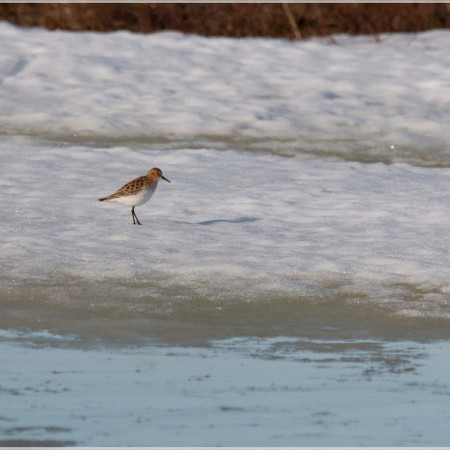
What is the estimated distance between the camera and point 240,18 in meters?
24.0

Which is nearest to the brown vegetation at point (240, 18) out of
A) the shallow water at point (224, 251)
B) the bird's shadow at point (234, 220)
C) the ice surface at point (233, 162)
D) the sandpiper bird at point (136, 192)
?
the ice surface at point (233, 162)

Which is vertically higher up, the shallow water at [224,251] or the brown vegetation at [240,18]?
the brown vegetation at [240,18]

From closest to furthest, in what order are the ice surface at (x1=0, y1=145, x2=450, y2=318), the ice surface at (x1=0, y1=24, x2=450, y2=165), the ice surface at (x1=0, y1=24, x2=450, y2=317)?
the ice surface at (x1=0, y1=145, x2=450, y2=318), the ice surface at (x1=0, y1=24, x2=450, y2=317), the ice surface at (x1=0, y1=24, x2=450, y2=165)

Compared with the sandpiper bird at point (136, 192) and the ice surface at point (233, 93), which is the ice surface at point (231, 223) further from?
the ice surface at point (233, 93)

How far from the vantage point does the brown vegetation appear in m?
23.5

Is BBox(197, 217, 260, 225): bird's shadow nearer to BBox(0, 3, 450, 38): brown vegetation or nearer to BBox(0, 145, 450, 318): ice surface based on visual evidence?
BBox(0, 145, 450, 318): ice surface

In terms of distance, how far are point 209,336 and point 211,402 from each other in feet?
4.68

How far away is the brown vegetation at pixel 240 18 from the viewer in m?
23.5

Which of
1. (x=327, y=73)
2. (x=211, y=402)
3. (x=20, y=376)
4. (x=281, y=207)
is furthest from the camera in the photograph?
(x=327, y=73)

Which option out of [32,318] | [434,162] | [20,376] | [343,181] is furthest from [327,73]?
[20,376]

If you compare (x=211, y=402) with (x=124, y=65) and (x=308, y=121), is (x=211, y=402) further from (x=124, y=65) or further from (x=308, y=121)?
(x=124, y=65)

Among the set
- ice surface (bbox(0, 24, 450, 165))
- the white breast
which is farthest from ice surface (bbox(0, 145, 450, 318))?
ice surface (bbox(0, 24, 450, 165))

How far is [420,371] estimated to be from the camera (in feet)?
21.0

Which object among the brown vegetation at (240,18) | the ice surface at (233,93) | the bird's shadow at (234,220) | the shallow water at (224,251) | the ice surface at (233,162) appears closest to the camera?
the shallow water at (224,251)
